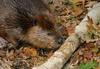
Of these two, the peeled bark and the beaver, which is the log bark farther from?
the beaver

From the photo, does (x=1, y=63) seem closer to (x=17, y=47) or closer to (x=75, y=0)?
(x=17, y=47)

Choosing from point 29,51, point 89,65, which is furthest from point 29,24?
point 89,65

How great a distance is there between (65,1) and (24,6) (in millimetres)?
1282

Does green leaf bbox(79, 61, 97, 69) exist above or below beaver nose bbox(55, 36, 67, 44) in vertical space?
below

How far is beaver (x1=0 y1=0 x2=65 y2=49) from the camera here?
18.0 feet

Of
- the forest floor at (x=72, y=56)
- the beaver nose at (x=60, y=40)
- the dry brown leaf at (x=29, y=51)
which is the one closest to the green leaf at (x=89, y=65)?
the forest floor at (x=72, y=56)

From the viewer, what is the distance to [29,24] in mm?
5508

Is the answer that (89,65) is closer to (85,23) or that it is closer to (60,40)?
(60,40)

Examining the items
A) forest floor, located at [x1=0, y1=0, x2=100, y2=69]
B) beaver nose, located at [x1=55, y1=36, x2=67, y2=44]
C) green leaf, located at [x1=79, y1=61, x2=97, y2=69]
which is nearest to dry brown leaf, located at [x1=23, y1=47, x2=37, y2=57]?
forest floor, located at [x1=0, y1=0, x2=100, y2=69]

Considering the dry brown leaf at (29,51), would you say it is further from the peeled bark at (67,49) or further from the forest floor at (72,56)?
the peeled bark at (67,49)

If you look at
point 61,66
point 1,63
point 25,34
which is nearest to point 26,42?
point 25,34

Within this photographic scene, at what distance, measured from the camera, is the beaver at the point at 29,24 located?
18.0ft

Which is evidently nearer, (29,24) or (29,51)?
(29,24)

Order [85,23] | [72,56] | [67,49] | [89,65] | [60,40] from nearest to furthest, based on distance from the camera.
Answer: [89,65] → [67,49] → [72,56] → [60,40] → [85,23]
